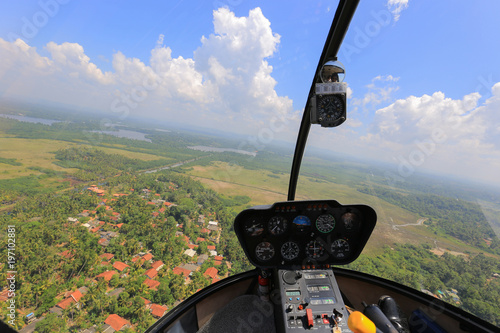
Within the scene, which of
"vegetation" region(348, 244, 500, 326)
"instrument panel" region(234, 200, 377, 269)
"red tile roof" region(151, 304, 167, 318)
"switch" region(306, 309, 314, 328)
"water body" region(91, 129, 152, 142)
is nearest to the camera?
"switch" region(306, 309, 314, 328)

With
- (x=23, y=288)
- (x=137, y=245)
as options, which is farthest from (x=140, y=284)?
(x=23, y=288)

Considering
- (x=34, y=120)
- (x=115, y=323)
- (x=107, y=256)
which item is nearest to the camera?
(x=115, y=323)

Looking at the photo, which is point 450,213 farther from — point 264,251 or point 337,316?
point 264,251

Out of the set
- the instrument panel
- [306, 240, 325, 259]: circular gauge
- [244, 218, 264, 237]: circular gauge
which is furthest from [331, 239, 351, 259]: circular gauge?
[244, 218, 264, 237]: circular gauge

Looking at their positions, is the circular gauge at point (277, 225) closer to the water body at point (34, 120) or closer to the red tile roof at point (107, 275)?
the red tile roof at point (107, 275)

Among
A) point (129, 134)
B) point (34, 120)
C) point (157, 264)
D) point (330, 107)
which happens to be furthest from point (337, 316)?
point (129, 134)

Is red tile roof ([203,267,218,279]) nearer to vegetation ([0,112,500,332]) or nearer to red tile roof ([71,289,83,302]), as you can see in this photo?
vegetation ([0,112,500,332])
